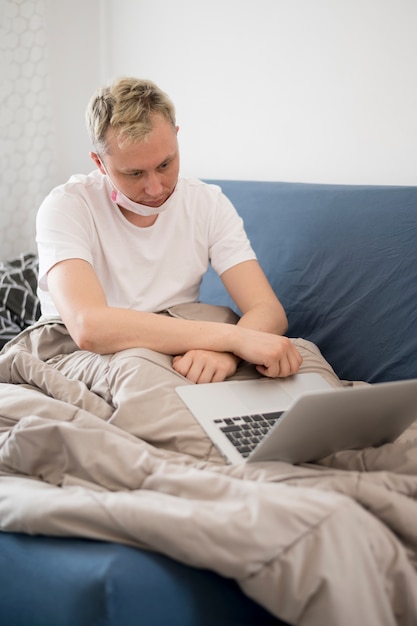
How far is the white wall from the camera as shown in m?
1.83

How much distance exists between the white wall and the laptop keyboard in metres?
0.93

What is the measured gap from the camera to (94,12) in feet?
9.11

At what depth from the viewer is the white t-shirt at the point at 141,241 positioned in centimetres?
150

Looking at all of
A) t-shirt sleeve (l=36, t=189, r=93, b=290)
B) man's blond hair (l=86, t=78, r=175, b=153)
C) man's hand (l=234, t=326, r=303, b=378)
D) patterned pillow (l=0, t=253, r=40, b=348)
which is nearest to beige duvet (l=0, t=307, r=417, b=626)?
man's hand (l=234, t=326, r=303, b=378)

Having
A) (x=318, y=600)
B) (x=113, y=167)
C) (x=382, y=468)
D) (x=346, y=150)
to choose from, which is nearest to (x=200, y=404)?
(x=382, y=468)

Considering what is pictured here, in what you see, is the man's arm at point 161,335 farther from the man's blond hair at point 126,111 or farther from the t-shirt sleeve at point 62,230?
the man's blond hair at point 126,111

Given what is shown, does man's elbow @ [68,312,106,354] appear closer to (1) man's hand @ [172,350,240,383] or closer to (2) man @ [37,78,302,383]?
(2) man @ [37,78,302,383]

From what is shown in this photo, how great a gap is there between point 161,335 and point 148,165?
35 cm

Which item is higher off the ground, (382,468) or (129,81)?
(129,81)

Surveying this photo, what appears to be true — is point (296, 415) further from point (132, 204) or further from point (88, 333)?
point (132, 204)

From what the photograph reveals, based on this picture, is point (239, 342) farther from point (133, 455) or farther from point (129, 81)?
point (129, 81)

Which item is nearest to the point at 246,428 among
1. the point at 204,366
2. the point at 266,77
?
the point at 204,366

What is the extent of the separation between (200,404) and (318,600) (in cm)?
45

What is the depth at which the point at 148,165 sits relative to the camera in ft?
4.63
